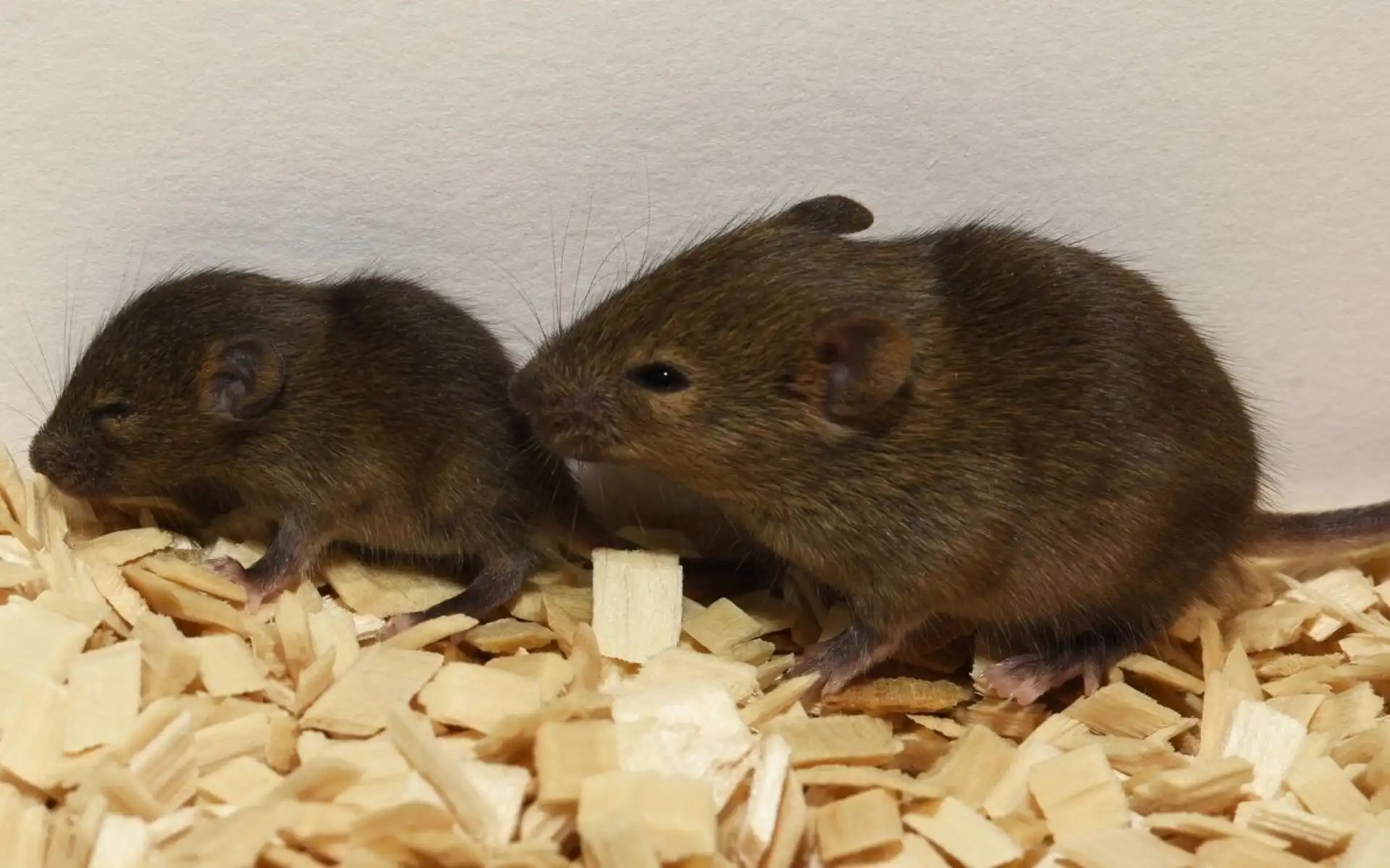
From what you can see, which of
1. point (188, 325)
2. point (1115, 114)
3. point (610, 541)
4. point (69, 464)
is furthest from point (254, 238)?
point (1115, 114)

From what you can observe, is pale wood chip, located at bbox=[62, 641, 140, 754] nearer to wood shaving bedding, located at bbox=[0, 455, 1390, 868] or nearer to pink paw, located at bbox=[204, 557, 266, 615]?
wood shaving bedding, located at bbox=[0, 455, 1390, 868]

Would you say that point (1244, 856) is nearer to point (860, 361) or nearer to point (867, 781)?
point (867, 781)

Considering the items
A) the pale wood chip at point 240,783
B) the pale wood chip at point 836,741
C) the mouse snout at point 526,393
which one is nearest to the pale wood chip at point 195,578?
the pale wood chip at point 240,783

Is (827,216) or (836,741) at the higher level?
(827,216)

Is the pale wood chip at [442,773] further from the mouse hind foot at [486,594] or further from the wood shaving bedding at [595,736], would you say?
the mouse hind foot at [486,594]

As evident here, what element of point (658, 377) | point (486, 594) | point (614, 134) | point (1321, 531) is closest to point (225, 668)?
point (486, 594)

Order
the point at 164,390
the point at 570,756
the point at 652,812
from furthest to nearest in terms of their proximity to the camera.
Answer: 1. the point at 164,390
2. the point at 570,756
3. the point at 652,812
